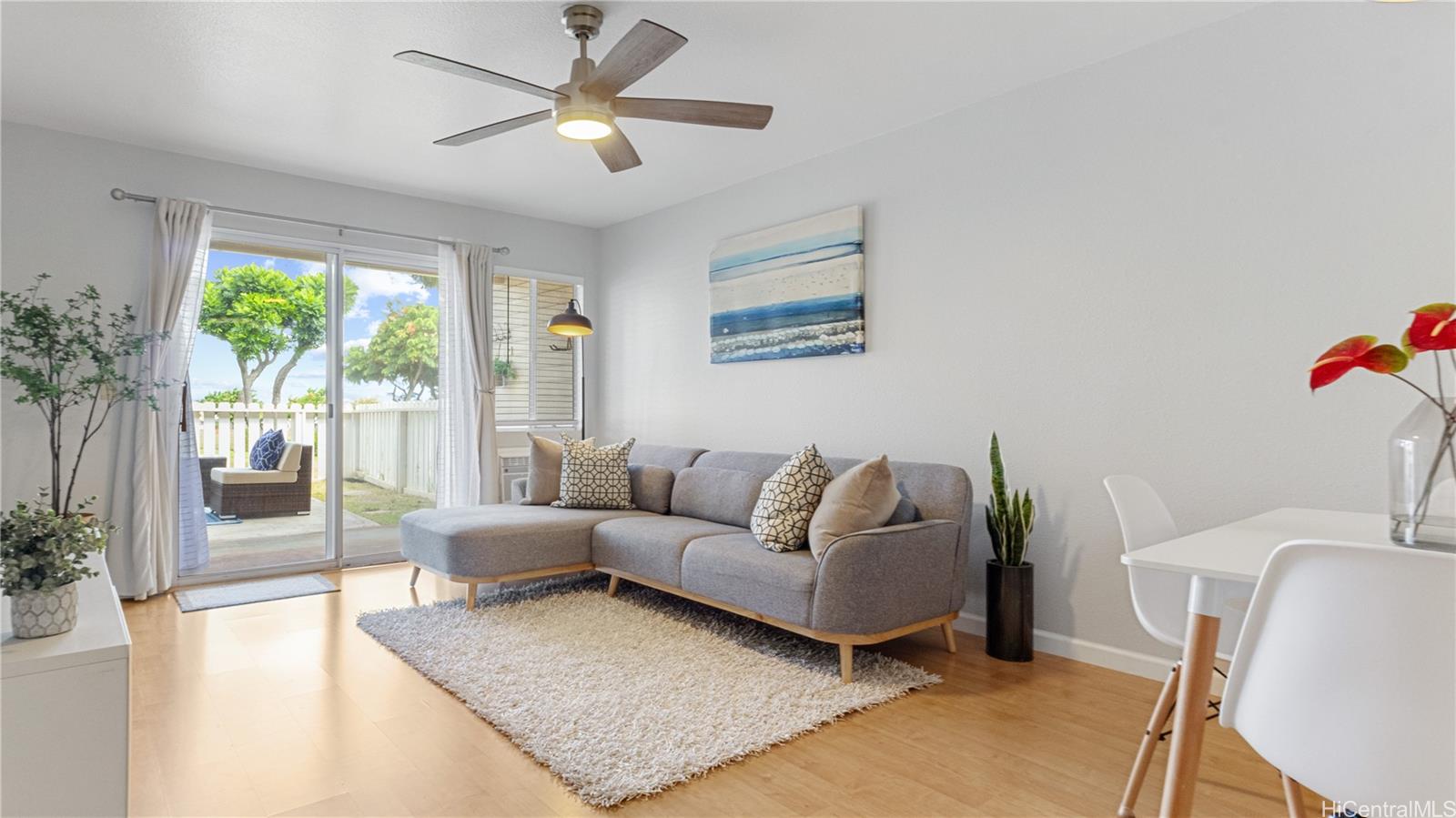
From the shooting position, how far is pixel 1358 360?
151cm

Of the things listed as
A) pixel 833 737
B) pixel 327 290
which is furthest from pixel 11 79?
pixel 833 737

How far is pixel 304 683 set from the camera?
9.25 ft

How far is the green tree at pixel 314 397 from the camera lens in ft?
15.8

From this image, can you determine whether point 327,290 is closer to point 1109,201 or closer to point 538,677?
point 538,677

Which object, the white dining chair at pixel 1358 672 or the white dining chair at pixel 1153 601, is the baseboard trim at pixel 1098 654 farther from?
the white dining chair at pixel 1358 672

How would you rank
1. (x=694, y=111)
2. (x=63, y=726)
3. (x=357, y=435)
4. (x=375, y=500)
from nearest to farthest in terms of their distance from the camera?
(x=63, y=726) → (x=694, y=111) → (x=357, y=435) → (x=375, y=500)

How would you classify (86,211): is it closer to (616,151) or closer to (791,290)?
(616,151)

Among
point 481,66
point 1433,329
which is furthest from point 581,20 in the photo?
point 1433,329

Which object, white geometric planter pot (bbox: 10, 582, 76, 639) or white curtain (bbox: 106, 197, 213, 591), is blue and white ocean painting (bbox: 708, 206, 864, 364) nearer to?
white curtain (bbox: 106, 197, 213, 591)

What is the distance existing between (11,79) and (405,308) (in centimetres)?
227

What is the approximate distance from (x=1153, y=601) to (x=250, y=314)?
5013mm

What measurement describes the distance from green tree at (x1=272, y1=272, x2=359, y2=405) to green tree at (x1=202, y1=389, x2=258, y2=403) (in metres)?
0.19

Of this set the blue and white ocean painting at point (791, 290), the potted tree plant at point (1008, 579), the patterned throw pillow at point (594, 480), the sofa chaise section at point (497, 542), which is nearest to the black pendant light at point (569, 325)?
the patterned throw pillow at point (594, 480)

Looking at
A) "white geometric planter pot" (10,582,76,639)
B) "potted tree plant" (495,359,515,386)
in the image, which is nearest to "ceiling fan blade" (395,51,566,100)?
"white geometric planter pot" (10,582,76,639)
